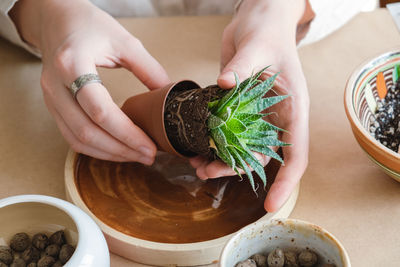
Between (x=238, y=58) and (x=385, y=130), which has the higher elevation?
(x=238, y=58)

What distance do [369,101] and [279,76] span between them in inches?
8.4

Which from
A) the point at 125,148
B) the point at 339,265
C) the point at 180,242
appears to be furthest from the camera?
the point at 125,148

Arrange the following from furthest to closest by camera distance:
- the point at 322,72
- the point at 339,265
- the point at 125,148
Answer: the point at 322,72, the point at 125,148, the point at 339,265

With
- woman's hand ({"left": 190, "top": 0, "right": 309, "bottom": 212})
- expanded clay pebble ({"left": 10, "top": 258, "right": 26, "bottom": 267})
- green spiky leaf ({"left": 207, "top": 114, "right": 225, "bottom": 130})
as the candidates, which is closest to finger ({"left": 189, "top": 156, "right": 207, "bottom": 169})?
woman's hand ({"left": 190, "top": 0, "right": 309, "bottom": 212})

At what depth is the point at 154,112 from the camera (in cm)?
93

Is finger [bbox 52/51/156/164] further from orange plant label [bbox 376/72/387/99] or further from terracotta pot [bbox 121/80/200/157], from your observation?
orange plant label [bbox 376/72/387/99]

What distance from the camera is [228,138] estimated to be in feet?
2.62

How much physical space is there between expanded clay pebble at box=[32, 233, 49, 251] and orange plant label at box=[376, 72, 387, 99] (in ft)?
2.35

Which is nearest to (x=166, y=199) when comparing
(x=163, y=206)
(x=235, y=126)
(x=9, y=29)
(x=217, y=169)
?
(x=163, y=206)

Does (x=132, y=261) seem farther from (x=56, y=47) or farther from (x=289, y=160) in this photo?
(x=56, y=47)

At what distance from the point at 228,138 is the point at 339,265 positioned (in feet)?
0.83

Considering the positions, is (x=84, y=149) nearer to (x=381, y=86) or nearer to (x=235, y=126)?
(x=235, y=126)

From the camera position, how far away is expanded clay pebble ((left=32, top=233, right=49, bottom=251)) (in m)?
0.79

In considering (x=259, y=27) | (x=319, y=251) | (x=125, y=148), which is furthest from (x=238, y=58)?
(x=319, y=251)
